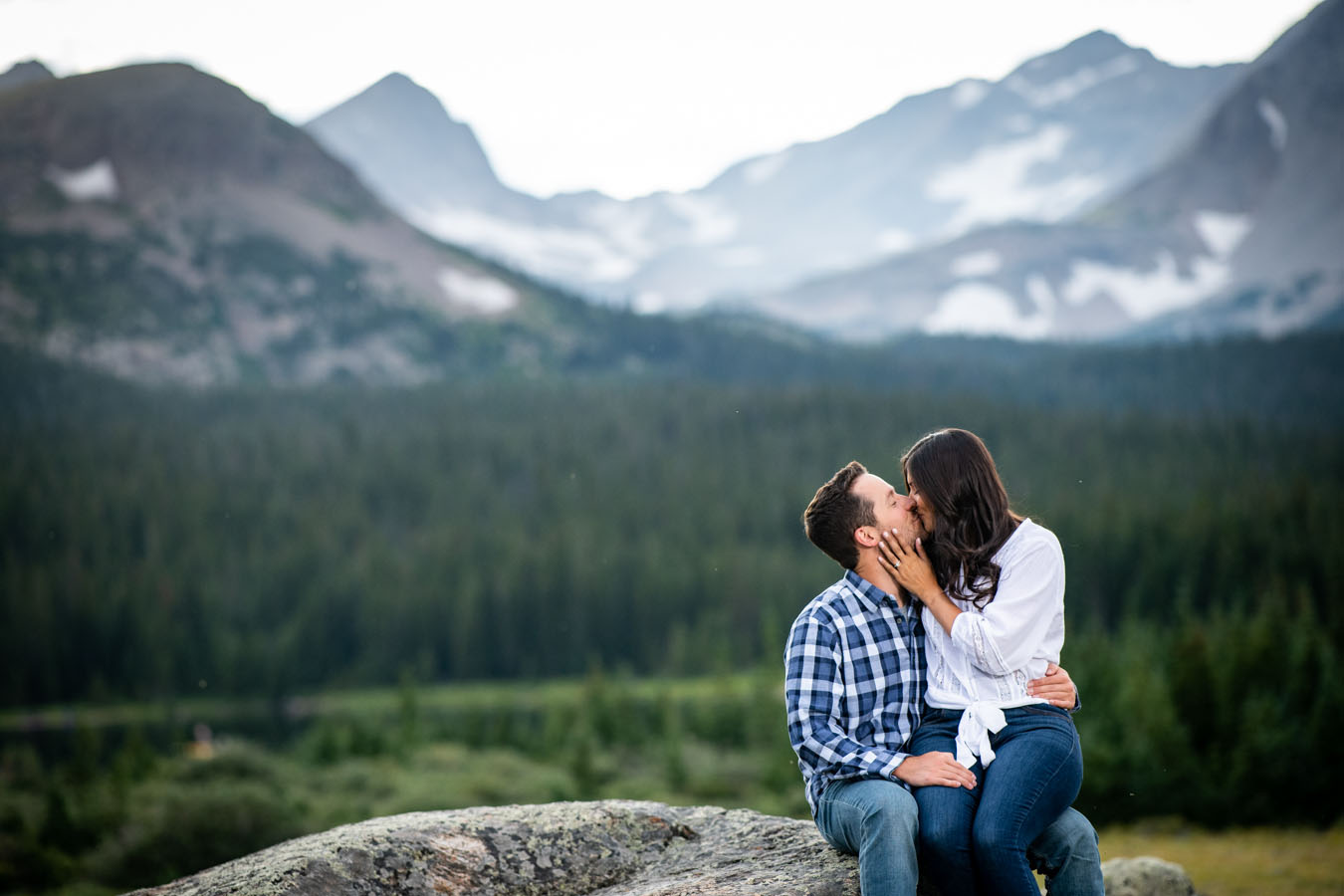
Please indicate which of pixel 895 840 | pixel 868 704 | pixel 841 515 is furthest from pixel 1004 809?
pixel 841 515

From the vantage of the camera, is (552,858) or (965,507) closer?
(965,507)

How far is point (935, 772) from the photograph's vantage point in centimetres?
552

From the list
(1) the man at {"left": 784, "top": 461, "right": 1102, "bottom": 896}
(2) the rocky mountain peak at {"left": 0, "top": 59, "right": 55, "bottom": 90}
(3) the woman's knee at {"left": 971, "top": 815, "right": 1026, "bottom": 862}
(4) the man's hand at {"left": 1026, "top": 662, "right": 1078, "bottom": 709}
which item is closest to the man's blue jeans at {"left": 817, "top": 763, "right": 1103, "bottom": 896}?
(1) the man at {"left": 784, "top": 461, "right": 1102, "bottom": 896}

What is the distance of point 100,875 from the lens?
122ft

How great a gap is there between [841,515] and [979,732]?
1.24 m

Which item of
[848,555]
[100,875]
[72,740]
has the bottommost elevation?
[72,740]

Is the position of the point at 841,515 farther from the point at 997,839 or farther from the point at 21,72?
the point at 21,72

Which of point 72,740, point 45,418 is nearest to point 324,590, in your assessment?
point 72,740

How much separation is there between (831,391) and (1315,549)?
267 ft

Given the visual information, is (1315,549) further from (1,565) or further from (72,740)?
(1,565)

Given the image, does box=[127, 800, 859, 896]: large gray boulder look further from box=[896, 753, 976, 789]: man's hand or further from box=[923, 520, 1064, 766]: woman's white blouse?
box=[923, 520, 1064, 766]: woman's white blouse

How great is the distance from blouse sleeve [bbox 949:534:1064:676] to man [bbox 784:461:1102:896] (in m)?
0.27

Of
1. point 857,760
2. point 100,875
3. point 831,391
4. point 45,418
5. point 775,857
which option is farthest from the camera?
point 831,391

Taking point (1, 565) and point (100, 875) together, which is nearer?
point (100, 875)
